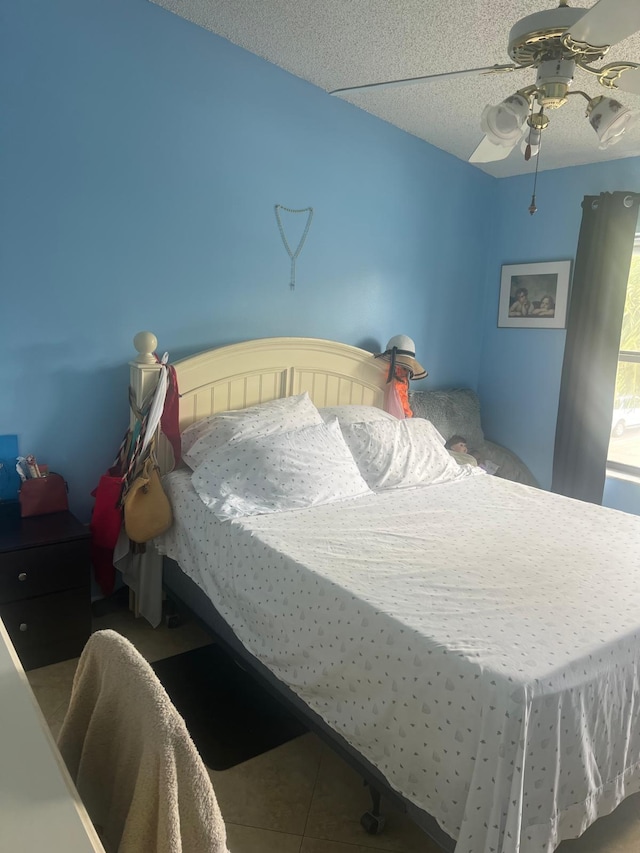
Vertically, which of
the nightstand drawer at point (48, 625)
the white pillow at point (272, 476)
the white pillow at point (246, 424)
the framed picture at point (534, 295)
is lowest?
the nightstand drawer at point (48, 625)

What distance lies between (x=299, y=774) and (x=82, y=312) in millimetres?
1978

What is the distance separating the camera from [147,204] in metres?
2.68

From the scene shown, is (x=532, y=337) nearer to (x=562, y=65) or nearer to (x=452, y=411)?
(x=452, y=411)

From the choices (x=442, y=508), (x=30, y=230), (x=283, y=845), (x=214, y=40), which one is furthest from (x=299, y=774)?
(x=214, y=40)

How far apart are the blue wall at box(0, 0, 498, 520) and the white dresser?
1.81 meters

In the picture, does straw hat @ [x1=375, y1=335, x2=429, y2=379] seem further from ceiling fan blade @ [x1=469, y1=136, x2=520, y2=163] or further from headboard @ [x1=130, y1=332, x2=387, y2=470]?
ceiling fan blade @ [x1=469, y1=136, x2=520, y2=163]

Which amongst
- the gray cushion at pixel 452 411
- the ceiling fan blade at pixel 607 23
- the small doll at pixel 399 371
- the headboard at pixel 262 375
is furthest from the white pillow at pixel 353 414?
the ceiling fan blade at pixel 607 23

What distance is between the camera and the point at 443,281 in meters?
4.02

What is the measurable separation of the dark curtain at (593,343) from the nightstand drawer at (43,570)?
→ 293 cm

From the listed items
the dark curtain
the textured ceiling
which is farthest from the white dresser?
the dark curtain

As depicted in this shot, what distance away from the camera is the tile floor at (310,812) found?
1673 mm

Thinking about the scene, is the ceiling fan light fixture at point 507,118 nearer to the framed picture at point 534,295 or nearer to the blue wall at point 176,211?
the blue wall at point 176,211

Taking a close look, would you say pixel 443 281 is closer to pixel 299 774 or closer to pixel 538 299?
pixel 538 299

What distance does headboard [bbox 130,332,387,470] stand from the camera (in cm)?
276
